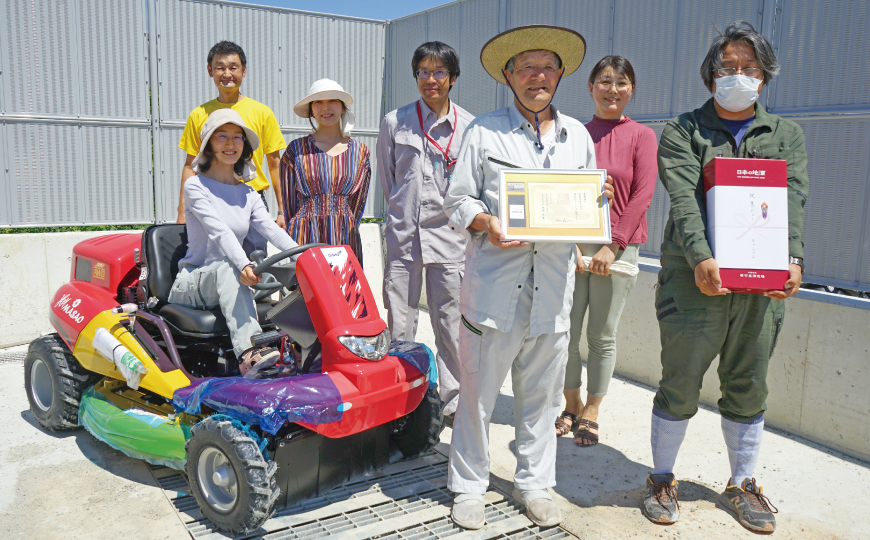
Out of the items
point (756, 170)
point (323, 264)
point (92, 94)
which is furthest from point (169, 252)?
point (92, 94)

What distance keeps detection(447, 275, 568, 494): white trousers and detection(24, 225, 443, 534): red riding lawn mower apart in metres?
0.32

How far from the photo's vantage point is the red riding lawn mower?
287 cm

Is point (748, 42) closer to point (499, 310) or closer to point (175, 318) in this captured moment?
point (499, 310)

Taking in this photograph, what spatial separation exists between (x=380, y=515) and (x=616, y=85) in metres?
2.67

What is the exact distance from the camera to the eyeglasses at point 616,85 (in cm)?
382

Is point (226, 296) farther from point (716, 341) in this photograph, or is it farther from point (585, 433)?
point (716, 341)

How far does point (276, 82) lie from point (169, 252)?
4.65 metres

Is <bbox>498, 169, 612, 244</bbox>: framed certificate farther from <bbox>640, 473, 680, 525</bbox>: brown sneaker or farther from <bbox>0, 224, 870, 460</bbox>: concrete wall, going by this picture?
<bbox>0, 224, 870, 460</bbox>: concrete wall

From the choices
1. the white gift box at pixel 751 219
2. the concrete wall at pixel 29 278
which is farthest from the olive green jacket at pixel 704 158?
the concrete wall at pixel 29 278

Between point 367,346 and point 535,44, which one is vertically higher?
point 535,44

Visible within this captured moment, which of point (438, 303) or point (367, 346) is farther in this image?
point (438, 303)

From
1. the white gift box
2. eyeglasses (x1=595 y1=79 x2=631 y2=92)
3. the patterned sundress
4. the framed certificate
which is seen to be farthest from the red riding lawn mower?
eyeglasses (x1=595 y1=79 x2=631 y2=92)

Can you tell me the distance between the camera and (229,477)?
9.71ft

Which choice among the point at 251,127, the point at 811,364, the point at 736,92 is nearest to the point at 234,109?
the point at 251,127
